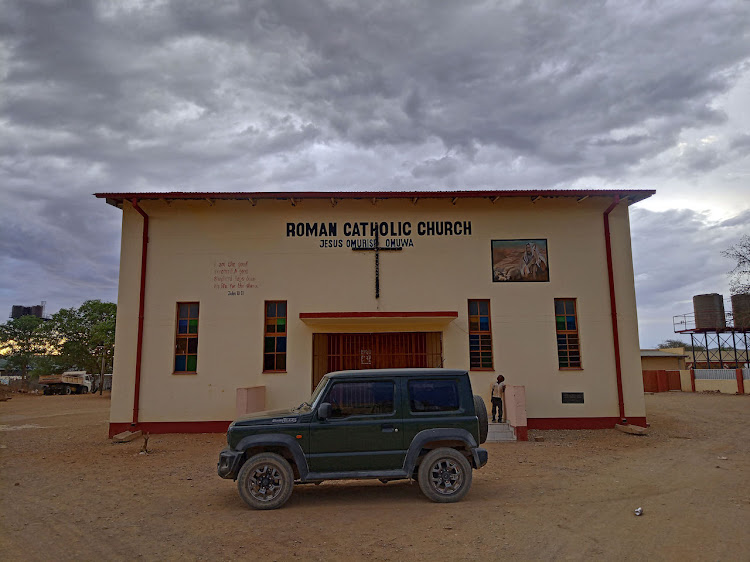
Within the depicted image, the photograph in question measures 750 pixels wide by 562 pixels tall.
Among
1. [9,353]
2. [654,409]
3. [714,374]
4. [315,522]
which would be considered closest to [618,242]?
[654,409]

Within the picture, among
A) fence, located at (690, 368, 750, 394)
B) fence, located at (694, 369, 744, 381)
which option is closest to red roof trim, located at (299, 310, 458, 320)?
fence, located at (690, 368, 750, 394)

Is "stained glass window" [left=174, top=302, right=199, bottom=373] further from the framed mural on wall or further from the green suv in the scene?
the framed mural on wall

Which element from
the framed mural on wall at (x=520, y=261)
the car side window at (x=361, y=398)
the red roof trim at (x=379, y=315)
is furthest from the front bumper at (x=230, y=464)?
the framed mural on wall at (x=520, y=261)

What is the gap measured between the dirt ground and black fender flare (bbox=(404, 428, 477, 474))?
600 mm

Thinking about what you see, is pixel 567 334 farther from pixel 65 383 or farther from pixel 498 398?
pixel 65 383

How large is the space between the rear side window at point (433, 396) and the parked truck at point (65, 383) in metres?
39.7

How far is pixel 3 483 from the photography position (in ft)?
30.2

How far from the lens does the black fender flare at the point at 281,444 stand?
7.11 meters

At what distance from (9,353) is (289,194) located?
137 ft

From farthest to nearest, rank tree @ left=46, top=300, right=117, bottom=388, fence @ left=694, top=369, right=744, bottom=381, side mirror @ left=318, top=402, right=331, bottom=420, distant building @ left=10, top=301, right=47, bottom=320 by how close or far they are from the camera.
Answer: distant building @ left=10, top=301, right=47, bottom=320
tree @ left=46, top=300, right=117, bottom=388
fence @ left=694, top=369, right=744, bottom=381
side mirror @ left=318, top=402, right=331, bottom=420

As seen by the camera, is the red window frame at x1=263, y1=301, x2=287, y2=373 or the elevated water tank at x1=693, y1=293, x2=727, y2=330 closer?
the red window frame at x1=263, y1=301, x2=287, y2=373

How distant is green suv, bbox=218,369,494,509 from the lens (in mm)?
7152

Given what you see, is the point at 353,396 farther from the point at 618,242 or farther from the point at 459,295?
the point at 618,242

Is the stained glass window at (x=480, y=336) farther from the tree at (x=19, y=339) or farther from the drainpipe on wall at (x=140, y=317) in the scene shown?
the tree at (x=19, y=339)
